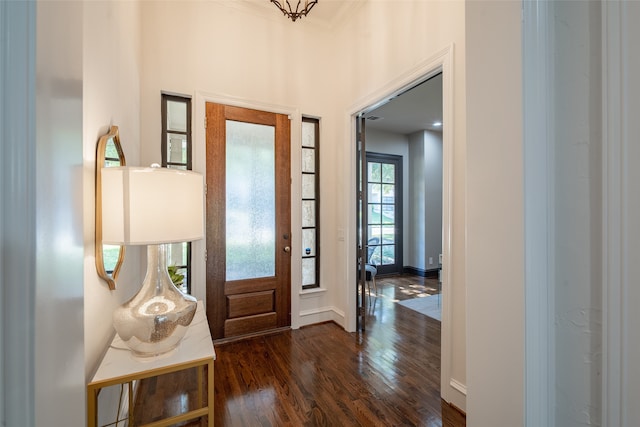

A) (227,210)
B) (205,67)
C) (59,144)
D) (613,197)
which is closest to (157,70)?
(205,67)

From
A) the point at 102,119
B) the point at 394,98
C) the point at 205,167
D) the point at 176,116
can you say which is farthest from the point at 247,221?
the point at 394,98

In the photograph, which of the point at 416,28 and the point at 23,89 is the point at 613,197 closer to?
the point at 23,89

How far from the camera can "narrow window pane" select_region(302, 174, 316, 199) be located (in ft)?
10.4

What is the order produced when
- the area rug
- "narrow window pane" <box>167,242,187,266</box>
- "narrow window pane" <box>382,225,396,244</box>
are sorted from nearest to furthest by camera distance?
1. "narrow window pane" <box>167,242,187,266</box>
2. the area rug
3. "narrow window pane" <box>382,225,396,244</box>

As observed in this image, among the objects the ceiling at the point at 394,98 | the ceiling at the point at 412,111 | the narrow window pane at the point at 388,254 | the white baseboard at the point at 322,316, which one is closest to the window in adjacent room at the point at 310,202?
the white baseboard at the point at 322,316

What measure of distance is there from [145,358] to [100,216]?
0.63m

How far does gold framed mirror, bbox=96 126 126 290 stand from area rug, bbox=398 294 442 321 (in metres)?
3.21

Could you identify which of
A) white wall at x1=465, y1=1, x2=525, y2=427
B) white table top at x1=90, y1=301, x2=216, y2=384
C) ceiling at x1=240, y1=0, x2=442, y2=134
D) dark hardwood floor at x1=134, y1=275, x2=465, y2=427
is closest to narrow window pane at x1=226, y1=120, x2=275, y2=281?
dark hardwood floor at x1=134, y1=275, x2=465, y2=427

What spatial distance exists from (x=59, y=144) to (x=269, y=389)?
80.0 inches

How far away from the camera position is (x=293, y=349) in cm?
258

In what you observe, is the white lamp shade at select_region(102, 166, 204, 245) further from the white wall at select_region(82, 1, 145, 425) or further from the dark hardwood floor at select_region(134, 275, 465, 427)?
the dark hardwood floor at select_region(134, 275, 465, 427)

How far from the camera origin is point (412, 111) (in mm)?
4520

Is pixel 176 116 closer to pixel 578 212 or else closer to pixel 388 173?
pixel 578 212

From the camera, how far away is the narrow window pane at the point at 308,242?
3.20 meters
